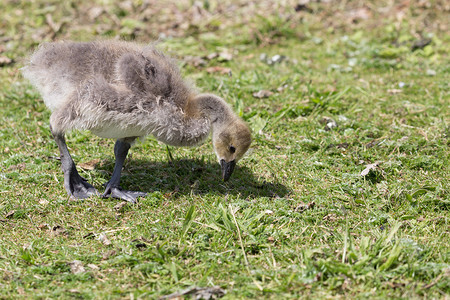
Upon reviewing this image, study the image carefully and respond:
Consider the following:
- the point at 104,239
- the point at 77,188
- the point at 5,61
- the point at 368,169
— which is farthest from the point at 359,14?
the point at 104,239

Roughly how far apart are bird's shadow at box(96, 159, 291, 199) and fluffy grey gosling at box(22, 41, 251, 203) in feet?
0.78

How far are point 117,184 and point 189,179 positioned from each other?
0.75 metres

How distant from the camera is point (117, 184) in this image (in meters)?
5.05

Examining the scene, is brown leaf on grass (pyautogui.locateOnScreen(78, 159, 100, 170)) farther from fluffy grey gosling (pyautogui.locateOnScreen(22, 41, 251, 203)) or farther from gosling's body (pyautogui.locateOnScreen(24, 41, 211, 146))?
gosling's body (pyautogui.locateOnScreen(24, 41, 211, 146))

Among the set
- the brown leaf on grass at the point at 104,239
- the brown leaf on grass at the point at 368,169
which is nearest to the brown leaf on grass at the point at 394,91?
the brown leaf on grass at the point at 368,169

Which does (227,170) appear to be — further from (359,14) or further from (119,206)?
(359,14)

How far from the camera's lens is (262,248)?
4047 mm

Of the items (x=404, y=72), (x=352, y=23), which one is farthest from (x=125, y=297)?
(x=352, y=23)

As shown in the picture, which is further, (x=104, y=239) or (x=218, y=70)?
(x=218, y=70)

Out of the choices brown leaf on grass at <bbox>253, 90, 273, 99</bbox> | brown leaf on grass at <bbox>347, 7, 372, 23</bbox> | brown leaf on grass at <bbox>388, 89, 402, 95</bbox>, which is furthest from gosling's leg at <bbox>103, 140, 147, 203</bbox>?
brown leaf on grass at <bbox>347, 7, 372, 23</bbox>

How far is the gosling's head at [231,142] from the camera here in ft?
16.1

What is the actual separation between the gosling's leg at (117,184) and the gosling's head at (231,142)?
0.84m

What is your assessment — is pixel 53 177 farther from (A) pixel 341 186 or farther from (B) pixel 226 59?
(B) pixel 226 59

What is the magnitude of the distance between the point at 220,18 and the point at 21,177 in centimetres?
601
